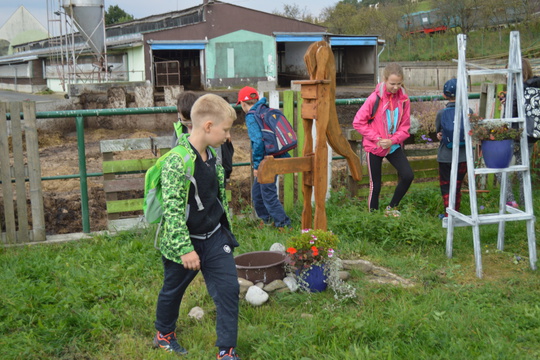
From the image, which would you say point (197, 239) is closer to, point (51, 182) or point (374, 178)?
point (374, 178)

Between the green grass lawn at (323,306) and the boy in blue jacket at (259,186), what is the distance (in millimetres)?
509

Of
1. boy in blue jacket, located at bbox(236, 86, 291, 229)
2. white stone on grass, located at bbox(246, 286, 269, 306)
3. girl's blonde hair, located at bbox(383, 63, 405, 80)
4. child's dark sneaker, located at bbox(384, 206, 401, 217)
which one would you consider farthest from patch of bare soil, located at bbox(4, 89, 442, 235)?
white stone on grass, located at bbox(246, 286, 269, 306)

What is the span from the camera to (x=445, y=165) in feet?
22.1

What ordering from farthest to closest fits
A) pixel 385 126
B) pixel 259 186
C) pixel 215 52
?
pixel 215 52
pixel 259 186
pixel 385 126

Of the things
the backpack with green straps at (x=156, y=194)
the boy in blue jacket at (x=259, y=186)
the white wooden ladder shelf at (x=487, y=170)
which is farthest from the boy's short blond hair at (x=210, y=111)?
the boy in blue jacket at (x=259, y=186)

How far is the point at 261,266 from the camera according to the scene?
457 centimetres

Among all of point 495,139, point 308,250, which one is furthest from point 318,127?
point 495,139

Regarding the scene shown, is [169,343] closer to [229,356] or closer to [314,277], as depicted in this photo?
[229,356]

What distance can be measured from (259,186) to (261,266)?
89.2 inches

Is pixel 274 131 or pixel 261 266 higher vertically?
pixel 274 131

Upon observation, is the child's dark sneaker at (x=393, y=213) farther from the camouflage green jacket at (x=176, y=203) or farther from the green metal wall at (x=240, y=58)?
the green metal wall at (x=240, y=58)

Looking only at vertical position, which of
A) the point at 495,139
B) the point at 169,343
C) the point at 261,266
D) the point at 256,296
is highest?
the point at 495,139

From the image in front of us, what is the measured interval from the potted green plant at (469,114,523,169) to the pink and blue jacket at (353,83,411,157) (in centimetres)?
135

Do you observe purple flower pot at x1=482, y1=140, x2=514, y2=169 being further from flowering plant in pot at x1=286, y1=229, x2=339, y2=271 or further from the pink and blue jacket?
flowering plant in pot at x1=286, y1=229, x2=339, y2=271
